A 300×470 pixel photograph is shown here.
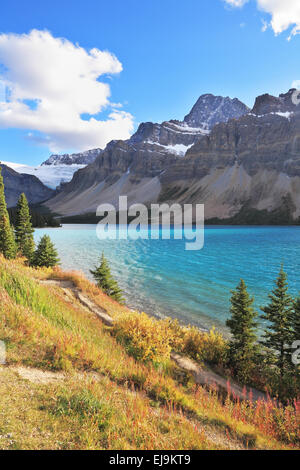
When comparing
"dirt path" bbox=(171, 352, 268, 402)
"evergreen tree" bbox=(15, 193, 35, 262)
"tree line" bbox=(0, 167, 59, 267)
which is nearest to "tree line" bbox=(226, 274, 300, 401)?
"dirt path" bbox=(171, 352, 268, 402)

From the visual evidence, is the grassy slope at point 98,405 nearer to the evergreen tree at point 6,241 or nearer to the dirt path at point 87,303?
the dirt path at point 87,303

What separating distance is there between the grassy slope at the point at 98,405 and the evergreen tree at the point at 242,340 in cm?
288

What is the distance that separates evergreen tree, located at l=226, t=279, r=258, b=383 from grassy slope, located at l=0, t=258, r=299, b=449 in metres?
2.88

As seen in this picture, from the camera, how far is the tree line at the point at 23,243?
72.8ft

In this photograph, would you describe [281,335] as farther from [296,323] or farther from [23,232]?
[23,232]

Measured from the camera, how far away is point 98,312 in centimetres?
1140

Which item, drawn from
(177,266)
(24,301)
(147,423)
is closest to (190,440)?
(147,423)

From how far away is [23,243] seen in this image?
33688 millimetres

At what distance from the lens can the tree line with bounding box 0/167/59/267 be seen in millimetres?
22203

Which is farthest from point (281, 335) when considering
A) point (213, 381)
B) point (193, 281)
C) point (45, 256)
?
point (45, 256)

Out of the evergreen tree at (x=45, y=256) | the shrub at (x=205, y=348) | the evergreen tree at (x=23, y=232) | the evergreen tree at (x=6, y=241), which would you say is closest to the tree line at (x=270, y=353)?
the shrub at (x=205, y=348)

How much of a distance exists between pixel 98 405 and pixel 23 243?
33.8 meters

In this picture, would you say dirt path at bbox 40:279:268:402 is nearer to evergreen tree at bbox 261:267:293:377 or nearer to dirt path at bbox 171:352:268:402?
dirt path at bbox 171:352:268:402

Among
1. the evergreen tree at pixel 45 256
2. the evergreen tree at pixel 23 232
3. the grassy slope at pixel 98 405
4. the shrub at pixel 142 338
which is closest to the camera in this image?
the grassy slope at pixel 98 405
